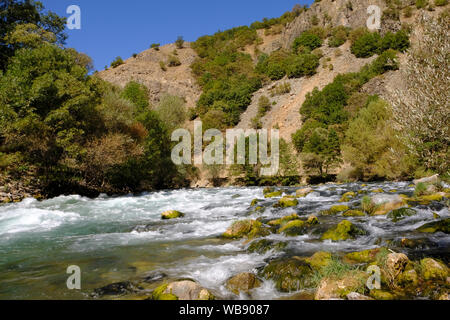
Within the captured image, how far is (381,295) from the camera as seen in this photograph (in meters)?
4.41

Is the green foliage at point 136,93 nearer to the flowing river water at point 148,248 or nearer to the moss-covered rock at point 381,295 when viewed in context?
the flowing river water at point 148,248

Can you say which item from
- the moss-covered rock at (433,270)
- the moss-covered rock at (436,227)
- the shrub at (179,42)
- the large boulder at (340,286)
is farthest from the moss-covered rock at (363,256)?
the shrub at (179,42)

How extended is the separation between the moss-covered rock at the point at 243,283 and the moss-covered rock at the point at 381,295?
2.05 metres

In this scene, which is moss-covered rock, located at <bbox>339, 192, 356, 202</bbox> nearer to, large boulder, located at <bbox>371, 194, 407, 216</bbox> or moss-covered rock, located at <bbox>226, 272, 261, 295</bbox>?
large boulder, located at <bbox>371, 194, 407, 216</bbox>

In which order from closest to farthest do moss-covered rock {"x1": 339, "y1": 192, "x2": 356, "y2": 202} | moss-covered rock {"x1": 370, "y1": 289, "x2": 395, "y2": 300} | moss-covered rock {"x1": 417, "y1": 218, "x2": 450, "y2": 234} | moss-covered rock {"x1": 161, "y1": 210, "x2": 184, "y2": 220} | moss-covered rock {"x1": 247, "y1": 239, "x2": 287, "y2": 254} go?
1. moss-covered rock {"x1": 370, "y1": 289, "x2": 395, "y2": 300}
2. moss-covered rock {"x1": 247, "y1": 239, "x2": 287, "y2": 254}
3. moss-covered rock {"x1": 417, "y1": 218, "x2": 450, "y2": 234}
4. moss-covered rock {"x1": 161, "y1": 210, "x2": 184, "y2": 220}
5. moss-covered rock {"x1": 339, "y1": 192, "x2": 356, "y2": 202}

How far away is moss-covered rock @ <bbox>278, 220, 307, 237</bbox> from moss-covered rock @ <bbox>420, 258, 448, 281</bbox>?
13.5 feet

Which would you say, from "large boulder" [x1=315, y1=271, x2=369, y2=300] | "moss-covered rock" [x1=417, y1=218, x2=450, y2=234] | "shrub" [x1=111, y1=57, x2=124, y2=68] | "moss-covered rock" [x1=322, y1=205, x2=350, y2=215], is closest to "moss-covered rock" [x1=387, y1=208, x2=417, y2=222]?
"moss-covered rock" [x1=417, y1=218, x2=450, y2=234]

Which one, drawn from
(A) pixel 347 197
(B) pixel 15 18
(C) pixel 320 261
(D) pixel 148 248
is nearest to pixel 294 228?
(C) pixel 320 261

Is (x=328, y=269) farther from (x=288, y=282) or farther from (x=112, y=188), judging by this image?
(x=112, y=188)

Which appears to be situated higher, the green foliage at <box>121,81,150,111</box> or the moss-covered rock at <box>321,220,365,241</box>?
the green foliage at <box>121,81,150,111</box>

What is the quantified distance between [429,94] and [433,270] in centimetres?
481

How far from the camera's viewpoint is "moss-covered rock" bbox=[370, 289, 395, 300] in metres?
4.35

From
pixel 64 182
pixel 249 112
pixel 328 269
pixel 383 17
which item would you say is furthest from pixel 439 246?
pixel 383 17

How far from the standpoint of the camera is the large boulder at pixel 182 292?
4.73 metres
